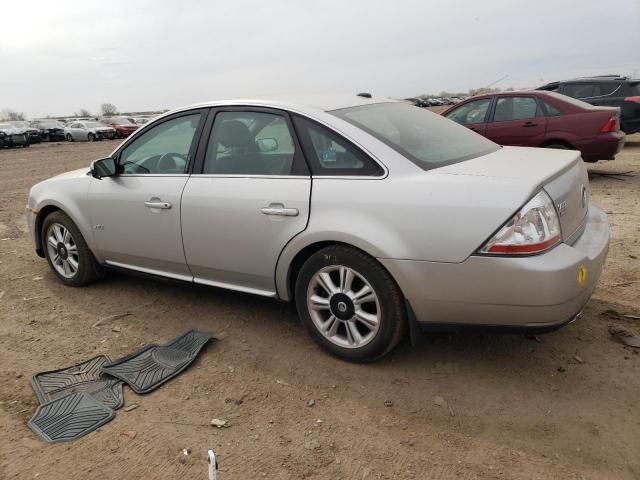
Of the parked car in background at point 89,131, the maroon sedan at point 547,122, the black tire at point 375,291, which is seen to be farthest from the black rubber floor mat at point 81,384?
the parked car in background at point 89,131

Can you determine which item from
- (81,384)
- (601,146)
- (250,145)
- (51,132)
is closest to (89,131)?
(51,132)

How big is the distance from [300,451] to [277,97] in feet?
7.42

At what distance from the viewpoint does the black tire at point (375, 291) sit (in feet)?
9.48

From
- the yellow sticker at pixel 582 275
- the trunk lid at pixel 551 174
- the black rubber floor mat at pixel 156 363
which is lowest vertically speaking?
the black rubber floor mat at pixel 156 363

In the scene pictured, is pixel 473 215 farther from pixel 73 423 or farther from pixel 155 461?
pixel 73 423

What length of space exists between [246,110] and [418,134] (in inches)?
45.2

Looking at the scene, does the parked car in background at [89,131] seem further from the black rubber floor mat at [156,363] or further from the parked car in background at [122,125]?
the black rubber floor mat at [156,363]

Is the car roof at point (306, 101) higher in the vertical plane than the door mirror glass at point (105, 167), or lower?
higher

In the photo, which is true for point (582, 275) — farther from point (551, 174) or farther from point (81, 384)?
point (81, 384)

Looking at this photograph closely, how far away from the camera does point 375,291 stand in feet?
9.61

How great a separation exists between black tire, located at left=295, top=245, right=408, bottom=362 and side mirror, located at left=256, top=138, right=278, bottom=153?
2.53ft

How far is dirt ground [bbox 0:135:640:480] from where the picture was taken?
238 cm

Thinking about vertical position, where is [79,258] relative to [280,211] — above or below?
below

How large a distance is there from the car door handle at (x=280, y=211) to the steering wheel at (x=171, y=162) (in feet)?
2.96
